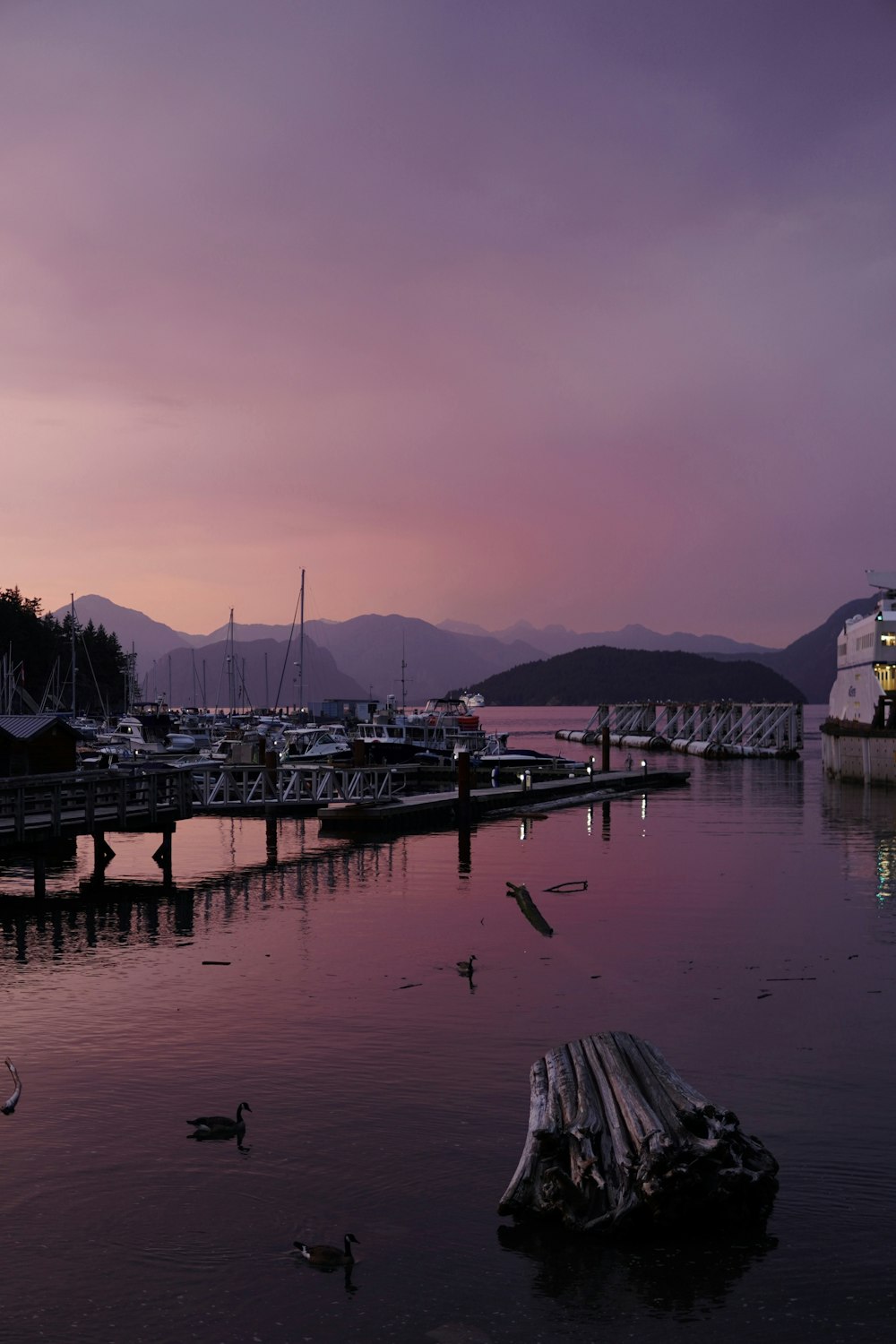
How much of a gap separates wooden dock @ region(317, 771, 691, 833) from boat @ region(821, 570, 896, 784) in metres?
17.6

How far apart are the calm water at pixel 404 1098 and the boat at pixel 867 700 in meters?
51.1

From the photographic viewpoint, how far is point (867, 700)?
307 ft

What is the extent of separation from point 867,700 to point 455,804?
154ft

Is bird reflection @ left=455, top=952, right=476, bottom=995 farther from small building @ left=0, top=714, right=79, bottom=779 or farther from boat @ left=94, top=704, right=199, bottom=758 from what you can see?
boat @ left=94, top=704, right=199, bottom=758

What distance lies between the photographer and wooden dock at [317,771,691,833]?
5531cm

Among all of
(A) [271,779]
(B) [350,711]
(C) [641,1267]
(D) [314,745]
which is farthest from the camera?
(B) [350,711]

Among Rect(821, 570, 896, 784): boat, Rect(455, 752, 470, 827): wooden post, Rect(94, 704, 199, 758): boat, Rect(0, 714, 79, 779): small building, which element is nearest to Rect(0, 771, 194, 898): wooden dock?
Rect(0, 714, 79, 779): small building

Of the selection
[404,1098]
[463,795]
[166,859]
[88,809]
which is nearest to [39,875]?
[88,809]

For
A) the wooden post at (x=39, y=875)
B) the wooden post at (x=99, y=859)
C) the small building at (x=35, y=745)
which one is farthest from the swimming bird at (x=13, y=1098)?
the small building at (x=35, y=745)

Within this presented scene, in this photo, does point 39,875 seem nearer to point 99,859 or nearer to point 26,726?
point 26,726

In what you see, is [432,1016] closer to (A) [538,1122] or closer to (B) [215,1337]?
(A) [538,1122]

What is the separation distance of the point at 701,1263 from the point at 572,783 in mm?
64257

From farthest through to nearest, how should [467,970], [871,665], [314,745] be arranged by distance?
1. [871,665]
2. [314,745]
3. [467,970]

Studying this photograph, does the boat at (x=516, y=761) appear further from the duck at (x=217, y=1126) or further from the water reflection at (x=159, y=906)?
the duck at (x=217, y=1126)
